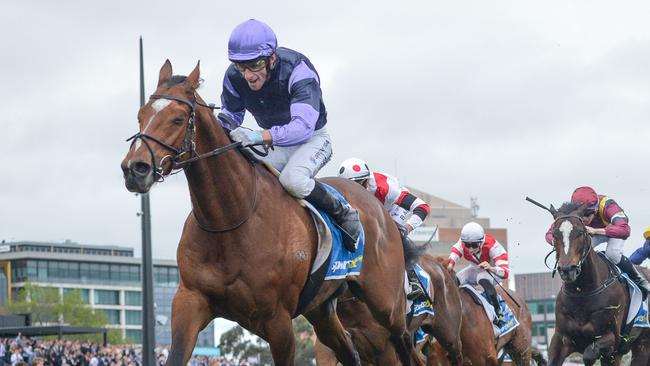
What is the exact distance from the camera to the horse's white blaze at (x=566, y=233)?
50.8ft

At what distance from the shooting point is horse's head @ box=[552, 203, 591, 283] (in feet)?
50.9

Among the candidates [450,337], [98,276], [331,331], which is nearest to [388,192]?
[450,337]

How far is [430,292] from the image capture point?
15.1 meters

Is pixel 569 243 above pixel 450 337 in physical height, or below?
above

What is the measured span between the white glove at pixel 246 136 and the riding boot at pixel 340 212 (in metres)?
0.86

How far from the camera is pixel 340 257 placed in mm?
10516

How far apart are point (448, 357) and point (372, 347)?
3402mm

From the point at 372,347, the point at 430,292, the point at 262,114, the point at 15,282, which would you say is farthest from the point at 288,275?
the point at 15,282

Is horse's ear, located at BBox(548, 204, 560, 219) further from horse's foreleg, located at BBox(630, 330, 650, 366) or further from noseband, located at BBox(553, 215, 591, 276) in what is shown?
horse's foreleg, located at BBox(630, 330, 650, 366)

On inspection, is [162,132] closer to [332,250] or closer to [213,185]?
[213,185]

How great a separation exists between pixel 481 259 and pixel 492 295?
660 millimetres

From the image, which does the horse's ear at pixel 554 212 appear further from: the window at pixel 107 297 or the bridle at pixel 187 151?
the window at pixel 107 297

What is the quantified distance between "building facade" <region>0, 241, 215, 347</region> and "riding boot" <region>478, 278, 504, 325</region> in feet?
480

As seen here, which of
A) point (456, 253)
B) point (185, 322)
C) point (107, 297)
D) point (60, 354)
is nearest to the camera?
point (185, 322)
